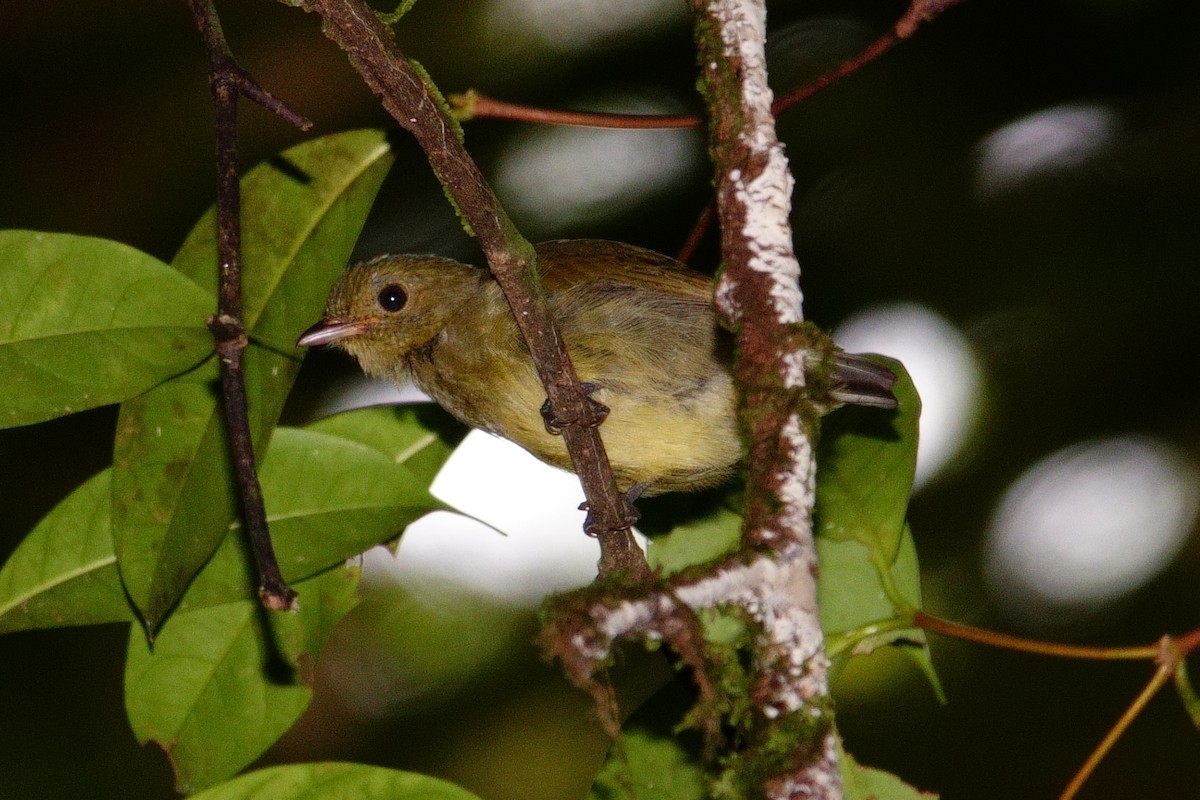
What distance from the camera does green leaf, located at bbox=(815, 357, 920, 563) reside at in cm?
254

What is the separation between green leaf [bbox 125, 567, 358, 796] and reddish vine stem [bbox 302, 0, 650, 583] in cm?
77

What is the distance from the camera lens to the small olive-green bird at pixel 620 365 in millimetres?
3137

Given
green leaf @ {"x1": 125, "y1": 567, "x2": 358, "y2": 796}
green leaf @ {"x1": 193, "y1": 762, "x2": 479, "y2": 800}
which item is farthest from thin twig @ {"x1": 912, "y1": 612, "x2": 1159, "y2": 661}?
green leaf @ {"x1": 125, "y1": 567, "x2": 358, "y2": 796}

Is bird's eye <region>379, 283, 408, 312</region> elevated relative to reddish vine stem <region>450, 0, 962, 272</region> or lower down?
elevated

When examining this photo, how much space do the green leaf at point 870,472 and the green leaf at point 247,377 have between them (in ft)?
4.02

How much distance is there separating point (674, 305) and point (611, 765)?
4.60ft

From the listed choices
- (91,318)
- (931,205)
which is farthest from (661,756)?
(931,205)

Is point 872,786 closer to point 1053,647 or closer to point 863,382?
point 1053,647

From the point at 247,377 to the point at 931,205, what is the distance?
9.83 feet

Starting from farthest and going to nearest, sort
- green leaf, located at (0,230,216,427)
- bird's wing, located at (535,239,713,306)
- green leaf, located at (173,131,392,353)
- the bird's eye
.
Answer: the bird's eye
bird's wing, located at (535,239,713,306)
green leaf, located at (173,131,392,353)
green leaf, located at (0,230,216,427)

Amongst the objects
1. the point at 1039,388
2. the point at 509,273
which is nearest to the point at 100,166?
the point at 509,273

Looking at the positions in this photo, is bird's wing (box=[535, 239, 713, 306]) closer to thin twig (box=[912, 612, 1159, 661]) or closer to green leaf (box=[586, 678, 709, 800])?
green leaf (box=[586, 678, 709, 800])

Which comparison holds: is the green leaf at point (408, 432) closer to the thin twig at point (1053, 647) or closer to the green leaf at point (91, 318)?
the green leaf at point (91, 318)

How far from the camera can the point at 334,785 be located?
2.11 meters
